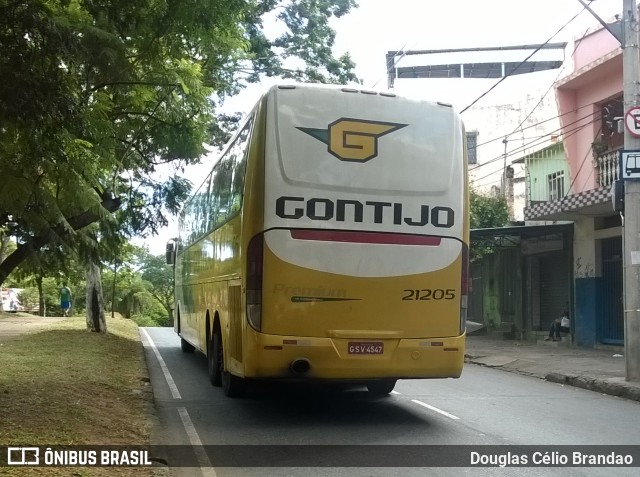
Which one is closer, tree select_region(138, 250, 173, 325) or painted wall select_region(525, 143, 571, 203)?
painted wall select_region(525, 143, 571, 203)

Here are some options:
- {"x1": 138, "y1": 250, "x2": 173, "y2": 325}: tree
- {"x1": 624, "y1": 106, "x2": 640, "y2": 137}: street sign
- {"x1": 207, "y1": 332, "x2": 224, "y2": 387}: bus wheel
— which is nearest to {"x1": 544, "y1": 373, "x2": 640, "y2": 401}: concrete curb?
{"x1": 624, "y1": 106, "x2": 640, "y2": 137}: street sign

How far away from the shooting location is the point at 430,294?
7695 mm

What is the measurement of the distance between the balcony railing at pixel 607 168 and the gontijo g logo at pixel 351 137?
37.7ft

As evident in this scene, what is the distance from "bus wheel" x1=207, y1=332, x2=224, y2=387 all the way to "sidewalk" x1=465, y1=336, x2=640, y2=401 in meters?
6.44

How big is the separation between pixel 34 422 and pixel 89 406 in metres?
1.16

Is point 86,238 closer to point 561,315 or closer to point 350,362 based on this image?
point 350,362

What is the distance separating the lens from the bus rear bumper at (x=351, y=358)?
7297mm

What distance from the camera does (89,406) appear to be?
824 cm

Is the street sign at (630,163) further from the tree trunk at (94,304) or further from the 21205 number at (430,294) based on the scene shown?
the tree trunk at (94,304)

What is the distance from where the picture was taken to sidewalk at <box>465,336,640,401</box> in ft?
37.2

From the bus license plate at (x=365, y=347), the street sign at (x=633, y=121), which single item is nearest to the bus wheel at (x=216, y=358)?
the bus license plate at (x=365, y=347)

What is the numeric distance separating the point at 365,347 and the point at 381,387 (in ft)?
8.31

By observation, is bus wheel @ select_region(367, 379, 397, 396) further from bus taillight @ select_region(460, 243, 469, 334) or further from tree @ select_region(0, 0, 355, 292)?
tree @ select_region(0, 0, 355, 292)

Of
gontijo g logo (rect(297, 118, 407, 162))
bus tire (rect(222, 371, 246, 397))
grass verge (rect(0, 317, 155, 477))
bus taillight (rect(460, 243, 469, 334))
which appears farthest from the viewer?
bus tire (rect(222, 371, 246, 397))
